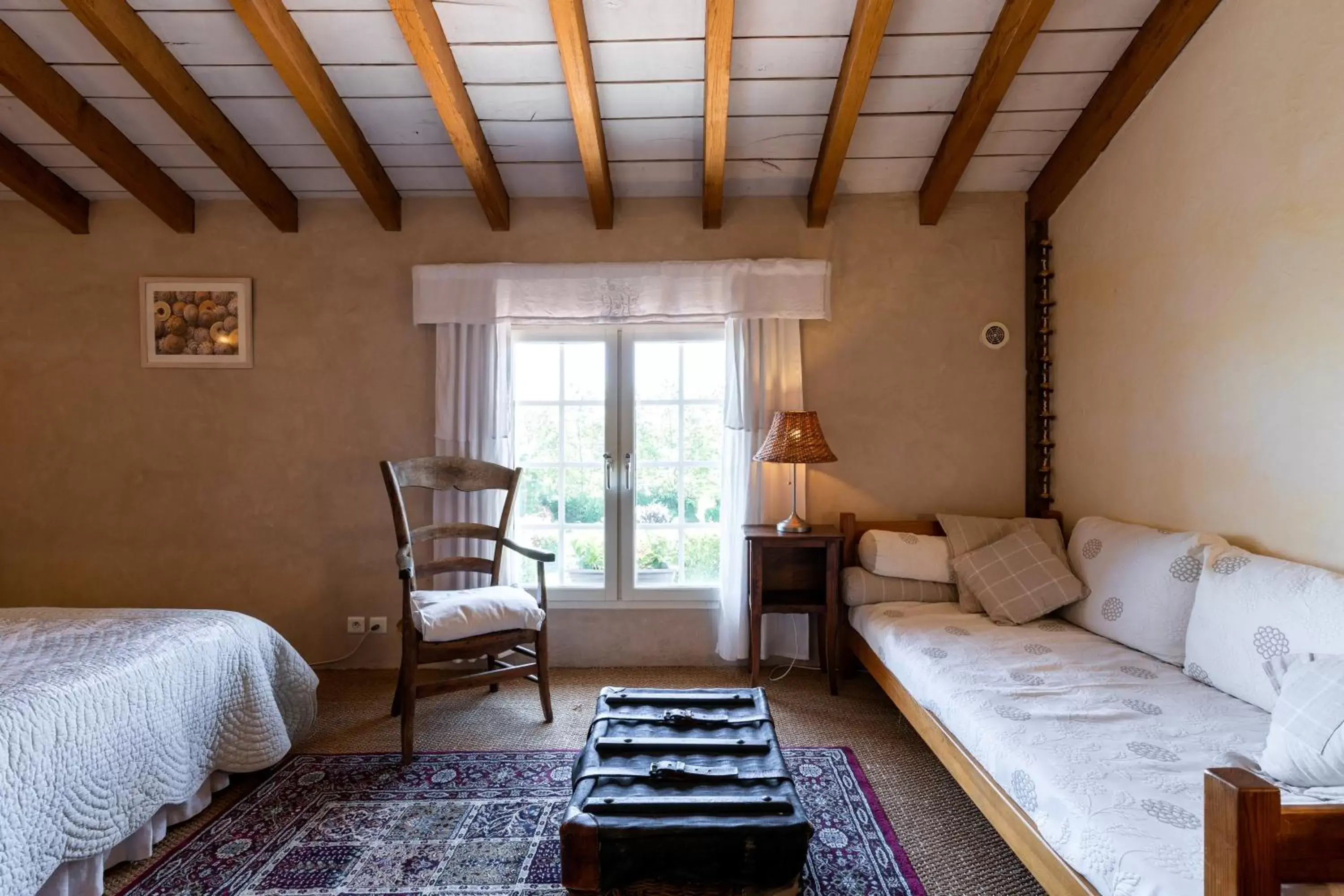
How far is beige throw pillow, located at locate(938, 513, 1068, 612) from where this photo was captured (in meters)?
3.03

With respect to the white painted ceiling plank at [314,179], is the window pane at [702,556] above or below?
below

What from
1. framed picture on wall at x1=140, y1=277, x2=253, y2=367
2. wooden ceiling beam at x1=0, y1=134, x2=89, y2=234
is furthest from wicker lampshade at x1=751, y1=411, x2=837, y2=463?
wooden ceiling beam at x1=0, y1=134, x2=89, y2=234

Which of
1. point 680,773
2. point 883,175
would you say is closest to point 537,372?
point 883,175

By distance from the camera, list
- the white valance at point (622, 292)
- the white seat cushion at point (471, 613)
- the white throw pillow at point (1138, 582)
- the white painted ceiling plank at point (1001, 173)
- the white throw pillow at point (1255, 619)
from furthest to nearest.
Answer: the white valance at point (622, 292)
the white painted ceiling plank at point (1001, 173)
the white seat cushion at point (471, 613)
the white throw pillow at point (1138, 582)
the white throw pillow at point (1255, 619)

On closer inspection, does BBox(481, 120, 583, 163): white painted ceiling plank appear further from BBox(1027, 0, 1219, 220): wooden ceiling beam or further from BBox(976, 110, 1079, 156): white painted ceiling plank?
BBox(1027, 0, 1219, 220): wooden ceiling beam

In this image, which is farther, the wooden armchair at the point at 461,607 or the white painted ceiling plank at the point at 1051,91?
the white painted ceiling plank at the point at 1051,91

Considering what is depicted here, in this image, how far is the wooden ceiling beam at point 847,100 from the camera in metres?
2.31

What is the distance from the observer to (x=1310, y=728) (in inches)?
56.1

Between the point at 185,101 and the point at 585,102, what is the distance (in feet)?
5.01

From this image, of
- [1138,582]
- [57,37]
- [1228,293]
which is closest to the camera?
[1228,293]

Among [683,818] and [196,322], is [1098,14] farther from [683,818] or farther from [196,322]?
[196,322]

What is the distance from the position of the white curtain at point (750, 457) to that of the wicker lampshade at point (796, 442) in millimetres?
232

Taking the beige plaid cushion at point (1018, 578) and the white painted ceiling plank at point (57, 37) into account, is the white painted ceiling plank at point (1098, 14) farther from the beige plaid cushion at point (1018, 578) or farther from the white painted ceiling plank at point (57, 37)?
the white painted ceiling plank at point (57, 37)

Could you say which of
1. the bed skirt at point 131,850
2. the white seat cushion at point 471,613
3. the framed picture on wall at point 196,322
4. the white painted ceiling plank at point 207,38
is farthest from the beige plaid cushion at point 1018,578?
the framed picture on wall at point 196,322
